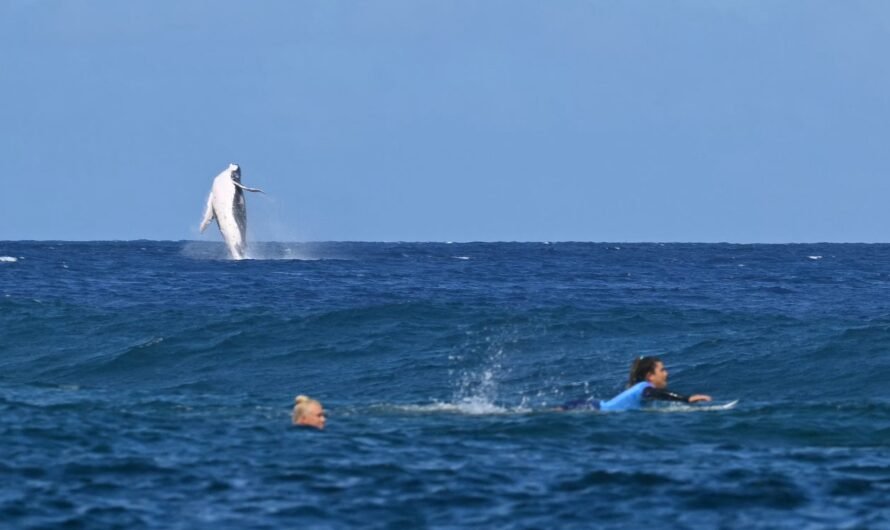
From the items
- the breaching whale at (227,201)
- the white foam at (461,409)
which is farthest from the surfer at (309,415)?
the breaching whale at (227,201)

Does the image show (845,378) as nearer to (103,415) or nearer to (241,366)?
(241,366)

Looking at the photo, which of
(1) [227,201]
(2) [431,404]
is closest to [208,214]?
(1) [227,201]

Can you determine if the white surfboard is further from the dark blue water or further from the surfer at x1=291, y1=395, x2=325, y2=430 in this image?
the surfer at x1=291, y1=395, x2=325, y2=430

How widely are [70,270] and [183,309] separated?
21.6 meters

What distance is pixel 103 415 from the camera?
55.3ft

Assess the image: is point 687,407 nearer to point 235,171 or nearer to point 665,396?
point 665,396

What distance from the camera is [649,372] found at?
17578mm

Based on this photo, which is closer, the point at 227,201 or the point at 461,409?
the point at 461,409

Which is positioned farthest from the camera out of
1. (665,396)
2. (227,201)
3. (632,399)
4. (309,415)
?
(227,201)

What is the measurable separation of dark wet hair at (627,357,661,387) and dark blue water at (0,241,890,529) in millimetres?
700

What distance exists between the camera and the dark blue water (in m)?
12.0

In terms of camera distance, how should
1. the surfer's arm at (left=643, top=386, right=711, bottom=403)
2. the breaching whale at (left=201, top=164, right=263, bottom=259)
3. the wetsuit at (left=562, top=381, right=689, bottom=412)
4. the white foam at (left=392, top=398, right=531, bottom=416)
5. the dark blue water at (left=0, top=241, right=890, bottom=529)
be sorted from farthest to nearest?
the breaching whale at (left=201, top=164, right=263, bottom=259) → the white foam at (left=392, top=398, right=531, bottom=416) → the wetsuit at (left=562, top=381, right=689, bottom=412) → the surfer's arm at (left=643, top=386, right=711, bottom=403) → the dark blue water at (left=0, top=241, right=890, bottom=529)

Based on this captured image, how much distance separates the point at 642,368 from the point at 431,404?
301cm

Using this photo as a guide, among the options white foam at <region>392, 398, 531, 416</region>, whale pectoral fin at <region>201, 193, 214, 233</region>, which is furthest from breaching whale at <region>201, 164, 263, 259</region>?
white foam at <region>392, 398, 531, 416</region>
